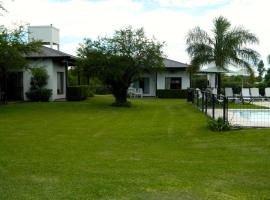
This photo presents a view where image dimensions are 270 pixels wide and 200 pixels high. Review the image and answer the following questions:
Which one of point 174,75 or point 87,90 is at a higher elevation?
point 174,75

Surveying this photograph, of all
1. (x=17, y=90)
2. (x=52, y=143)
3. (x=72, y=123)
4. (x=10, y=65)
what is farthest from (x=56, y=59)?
(x=52, y=143)

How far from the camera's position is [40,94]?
88.3ft

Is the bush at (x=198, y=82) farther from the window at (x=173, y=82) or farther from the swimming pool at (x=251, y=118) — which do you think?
the swimming pool at (x=251, y=118)

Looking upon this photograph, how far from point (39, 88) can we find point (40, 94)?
568 mm

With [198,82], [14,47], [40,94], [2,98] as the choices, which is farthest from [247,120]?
[198,82]

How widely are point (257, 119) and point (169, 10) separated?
874 cm

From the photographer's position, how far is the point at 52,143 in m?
9.59

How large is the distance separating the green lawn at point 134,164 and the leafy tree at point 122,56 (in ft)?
34.0

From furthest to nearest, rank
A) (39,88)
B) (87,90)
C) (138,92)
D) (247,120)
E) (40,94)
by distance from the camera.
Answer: (138,92) < (87,90) < (39,88) < (40,94) < (247,120)

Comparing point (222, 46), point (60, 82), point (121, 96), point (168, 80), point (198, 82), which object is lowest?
point (121, 96)

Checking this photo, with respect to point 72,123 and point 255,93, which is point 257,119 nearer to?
point 72,123

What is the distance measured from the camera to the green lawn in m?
5.57

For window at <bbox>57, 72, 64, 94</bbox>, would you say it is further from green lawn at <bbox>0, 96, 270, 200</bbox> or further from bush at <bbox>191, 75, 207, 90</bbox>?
green lawn at <bbox>0, 96, 270, 200</bbox>

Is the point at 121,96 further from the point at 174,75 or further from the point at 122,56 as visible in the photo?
the point at 174,75
